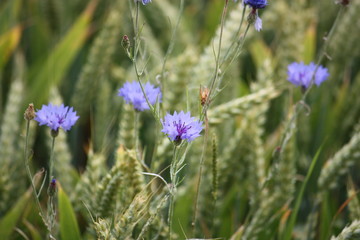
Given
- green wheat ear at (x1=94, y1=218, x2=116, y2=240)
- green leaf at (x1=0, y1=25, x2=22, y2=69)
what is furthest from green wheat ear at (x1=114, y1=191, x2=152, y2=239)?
green leaf at (x1=0, y1=25, x2=22, y2=69)

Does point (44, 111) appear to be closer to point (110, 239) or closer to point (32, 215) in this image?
point (110, 239)

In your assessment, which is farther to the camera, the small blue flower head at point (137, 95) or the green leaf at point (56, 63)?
the green leaf at point (56, 63)

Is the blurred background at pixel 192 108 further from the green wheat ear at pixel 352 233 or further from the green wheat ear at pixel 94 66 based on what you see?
the green wheat ear at pixel 352 233

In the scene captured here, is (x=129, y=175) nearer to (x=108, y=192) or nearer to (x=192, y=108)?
(x=108, y=192)

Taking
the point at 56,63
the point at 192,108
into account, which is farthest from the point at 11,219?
the point at 56,63

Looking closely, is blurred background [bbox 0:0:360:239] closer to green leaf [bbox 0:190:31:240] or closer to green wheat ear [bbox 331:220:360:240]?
green leaf [bbox 0:190:31:240]

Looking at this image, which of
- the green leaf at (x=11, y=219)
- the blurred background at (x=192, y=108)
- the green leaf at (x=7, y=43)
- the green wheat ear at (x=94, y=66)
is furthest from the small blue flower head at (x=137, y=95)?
the green leaf at (x=7, y=43)

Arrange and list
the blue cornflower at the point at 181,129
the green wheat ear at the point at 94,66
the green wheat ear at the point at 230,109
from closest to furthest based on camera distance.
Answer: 1. the blue cornflower at the point at 181,129
2. the green wheat ear at the point at 230,109
3. the green wheat ear at the point at 94,66

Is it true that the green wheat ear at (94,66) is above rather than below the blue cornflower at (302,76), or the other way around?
above
